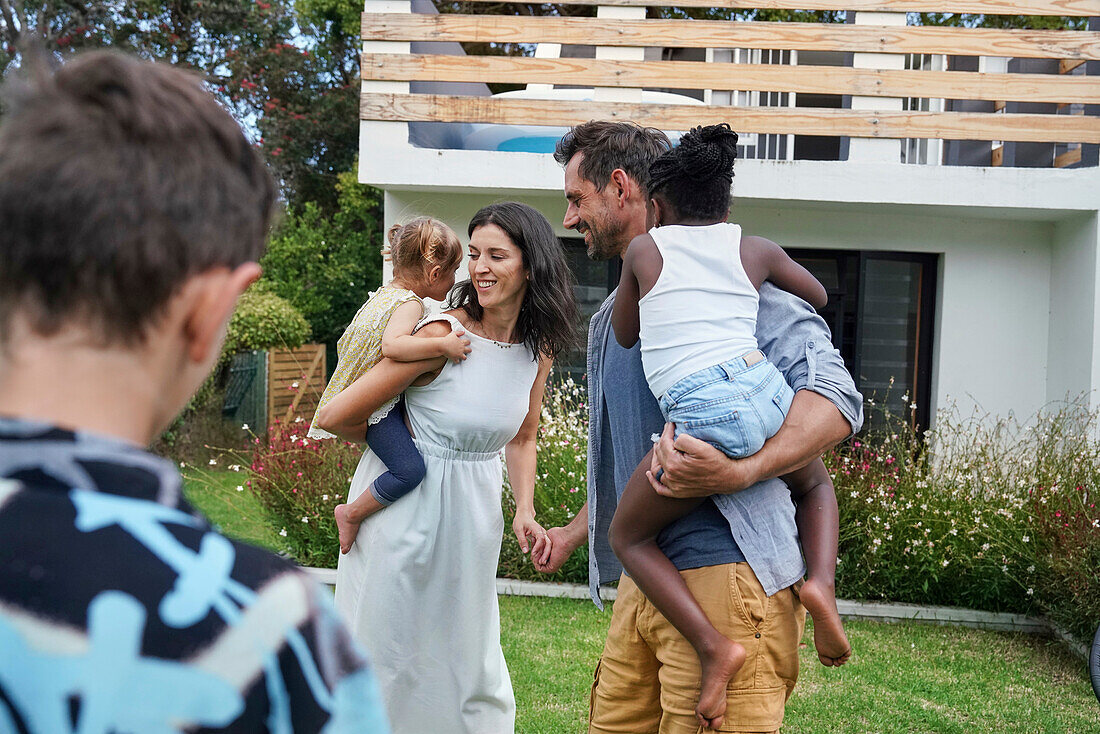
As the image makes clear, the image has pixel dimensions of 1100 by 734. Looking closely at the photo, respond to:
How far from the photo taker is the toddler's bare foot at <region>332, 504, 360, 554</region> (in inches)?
124

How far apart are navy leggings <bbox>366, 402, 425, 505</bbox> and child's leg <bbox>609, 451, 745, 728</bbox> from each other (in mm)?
968

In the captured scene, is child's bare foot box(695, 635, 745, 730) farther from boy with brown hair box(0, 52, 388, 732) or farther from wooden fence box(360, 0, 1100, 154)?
wooden fence box(360, 0, 1100, 154)

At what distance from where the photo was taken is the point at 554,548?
3094 mm

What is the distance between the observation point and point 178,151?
0.84m

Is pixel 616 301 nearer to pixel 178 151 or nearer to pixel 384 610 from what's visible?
pixel 384 610

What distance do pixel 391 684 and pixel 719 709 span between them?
4.49 feet

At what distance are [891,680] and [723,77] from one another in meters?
5.47

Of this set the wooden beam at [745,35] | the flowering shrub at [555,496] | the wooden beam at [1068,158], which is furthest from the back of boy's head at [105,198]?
the wooden beam at [1068,158]

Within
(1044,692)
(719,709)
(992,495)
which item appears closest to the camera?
(719,709)

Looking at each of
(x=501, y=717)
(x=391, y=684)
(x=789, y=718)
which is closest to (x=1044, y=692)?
(x=789, y=718)

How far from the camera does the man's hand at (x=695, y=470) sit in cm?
205

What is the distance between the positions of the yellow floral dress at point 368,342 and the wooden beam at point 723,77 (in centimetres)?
573

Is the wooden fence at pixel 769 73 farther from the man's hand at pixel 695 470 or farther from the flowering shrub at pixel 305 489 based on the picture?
the man's hand at pixel 695 470

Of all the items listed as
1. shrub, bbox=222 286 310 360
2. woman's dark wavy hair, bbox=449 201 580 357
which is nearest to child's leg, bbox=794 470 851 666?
woman's dark wavy hair, bbox=449 201 580 357
